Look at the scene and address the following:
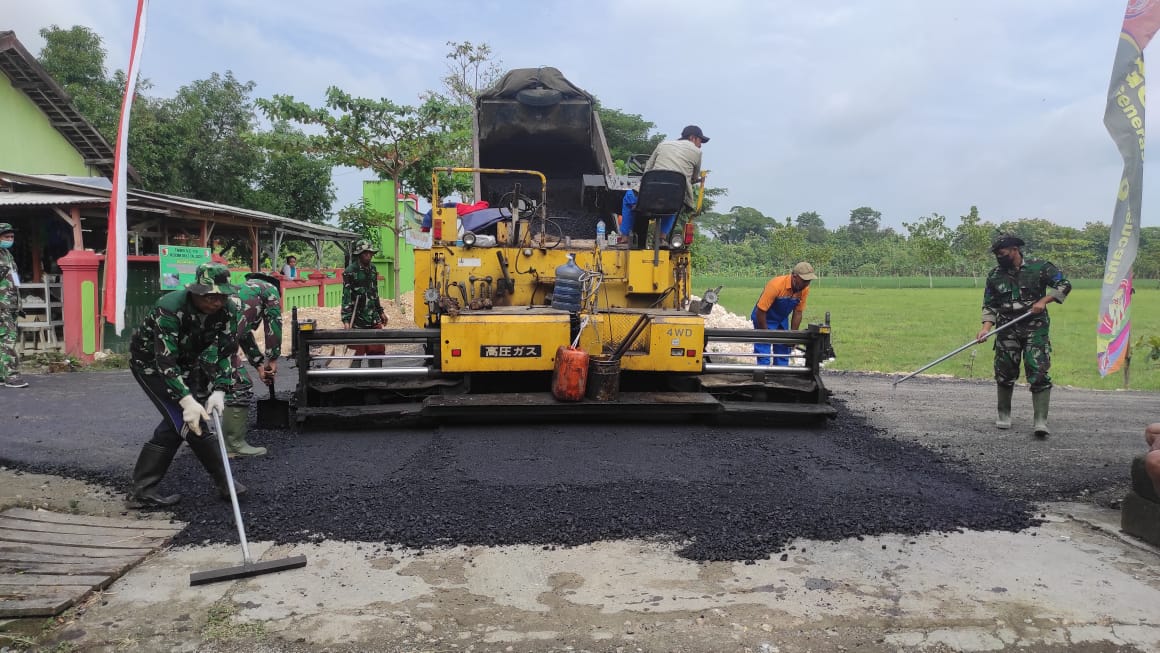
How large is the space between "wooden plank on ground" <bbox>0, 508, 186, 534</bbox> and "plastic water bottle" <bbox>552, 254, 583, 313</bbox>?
2.84 m

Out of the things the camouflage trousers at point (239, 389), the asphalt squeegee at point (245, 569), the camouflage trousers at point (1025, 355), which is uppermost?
the camouflage trousers at point (1025, 355)

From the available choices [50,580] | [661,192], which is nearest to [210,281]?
[50,580]

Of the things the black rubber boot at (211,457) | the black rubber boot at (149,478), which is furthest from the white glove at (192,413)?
the black rubber boot at (149,478)

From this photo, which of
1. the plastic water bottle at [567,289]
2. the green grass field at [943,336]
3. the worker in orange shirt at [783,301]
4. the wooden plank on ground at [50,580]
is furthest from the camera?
the green grass field at [943,336]

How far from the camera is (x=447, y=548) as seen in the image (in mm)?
3166

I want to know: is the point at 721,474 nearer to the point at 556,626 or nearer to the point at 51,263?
the point at 556,626

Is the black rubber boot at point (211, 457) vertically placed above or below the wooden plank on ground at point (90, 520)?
above

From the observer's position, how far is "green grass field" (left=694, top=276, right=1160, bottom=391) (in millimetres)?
10164

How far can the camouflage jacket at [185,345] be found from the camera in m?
3.56

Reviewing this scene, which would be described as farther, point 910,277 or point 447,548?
point 910,277

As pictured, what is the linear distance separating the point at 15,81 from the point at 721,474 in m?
17.4

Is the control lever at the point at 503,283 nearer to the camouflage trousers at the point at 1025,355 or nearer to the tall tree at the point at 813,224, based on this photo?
the camouflage trousers at the point at 1025,355

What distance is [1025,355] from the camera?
5.48 meters

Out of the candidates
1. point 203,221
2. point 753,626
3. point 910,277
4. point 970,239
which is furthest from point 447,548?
point 910,277
